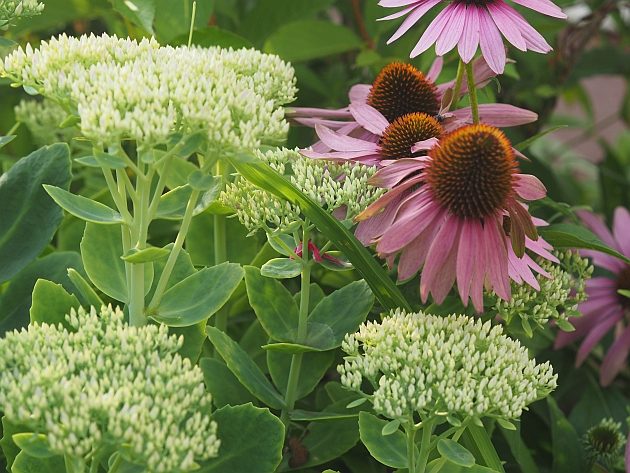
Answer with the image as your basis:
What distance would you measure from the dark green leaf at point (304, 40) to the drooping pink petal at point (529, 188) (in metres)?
0.33

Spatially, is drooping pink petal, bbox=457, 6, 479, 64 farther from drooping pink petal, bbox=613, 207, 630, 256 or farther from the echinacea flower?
drooping pink petal, bbox=613, 207, 630, 256

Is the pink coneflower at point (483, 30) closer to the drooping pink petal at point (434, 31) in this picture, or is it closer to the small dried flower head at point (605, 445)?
the drooping pink petal at point (434, 31)

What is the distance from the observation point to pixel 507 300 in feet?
1.70

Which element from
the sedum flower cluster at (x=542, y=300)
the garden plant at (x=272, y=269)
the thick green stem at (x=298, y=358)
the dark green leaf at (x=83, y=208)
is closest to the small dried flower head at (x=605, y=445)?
the garden plant at (x=272, y=269)

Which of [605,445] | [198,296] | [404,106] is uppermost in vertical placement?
[404,106]

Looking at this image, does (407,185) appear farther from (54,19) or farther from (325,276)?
(54,19)

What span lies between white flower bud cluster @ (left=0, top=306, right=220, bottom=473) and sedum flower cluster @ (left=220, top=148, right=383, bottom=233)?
0.35ft

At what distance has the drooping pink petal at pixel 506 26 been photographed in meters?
0.54

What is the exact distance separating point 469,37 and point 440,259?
0.13 m

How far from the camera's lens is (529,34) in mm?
559

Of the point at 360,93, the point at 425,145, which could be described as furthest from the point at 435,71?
the point at 425,145

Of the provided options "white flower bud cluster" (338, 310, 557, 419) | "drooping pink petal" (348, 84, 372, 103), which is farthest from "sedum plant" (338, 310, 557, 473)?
"drooping pink petal" (348, 84, 372, 103)

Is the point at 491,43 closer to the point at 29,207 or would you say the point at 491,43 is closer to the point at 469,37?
the point at 469,37

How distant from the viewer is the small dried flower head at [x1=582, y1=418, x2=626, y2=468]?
25.9 inches
